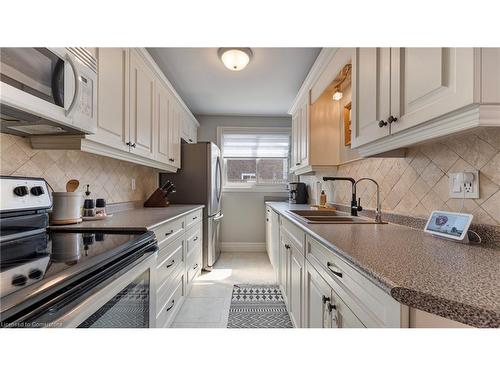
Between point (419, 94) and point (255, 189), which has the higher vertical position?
point (419, 94)

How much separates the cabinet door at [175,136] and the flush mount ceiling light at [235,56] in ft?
3.16

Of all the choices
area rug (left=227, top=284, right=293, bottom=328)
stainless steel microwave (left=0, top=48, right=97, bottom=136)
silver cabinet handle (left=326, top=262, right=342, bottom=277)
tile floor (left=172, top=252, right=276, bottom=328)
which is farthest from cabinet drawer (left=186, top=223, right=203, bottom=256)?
silver cabinet handle (left=326, top=262, right=342, bottom=277)

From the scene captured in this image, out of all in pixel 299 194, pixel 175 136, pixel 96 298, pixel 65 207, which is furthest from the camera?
pixel 299 194

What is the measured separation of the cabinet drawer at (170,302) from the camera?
64.4 inches

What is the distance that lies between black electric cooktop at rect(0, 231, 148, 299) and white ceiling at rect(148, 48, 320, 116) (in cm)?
189

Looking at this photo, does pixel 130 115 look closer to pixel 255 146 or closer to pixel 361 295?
pixel 361 295

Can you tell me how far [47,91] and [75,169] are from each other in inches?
32.8

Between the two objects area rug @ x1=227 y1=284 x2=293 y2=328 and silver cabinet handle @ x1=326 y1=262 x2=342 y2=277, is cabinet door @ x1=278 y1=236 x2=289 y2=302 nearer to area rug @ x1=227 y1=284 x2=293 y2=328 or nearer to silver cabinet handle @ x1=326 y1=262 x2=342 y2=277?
area rug @ x1=227 y1=284 x2=293 y2=328

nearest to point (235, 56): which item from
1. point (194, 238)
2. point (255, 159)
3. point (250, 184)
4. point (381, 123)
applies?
point (381, 123)

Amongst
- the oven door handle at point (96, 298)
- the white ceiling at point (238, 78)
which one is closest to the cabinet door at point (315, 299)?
the oven door handle at point (96, 298)

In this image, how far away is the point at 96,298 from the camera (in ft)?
2.36
